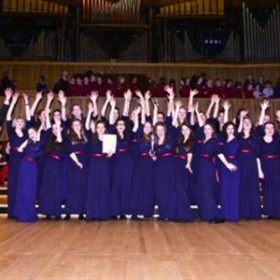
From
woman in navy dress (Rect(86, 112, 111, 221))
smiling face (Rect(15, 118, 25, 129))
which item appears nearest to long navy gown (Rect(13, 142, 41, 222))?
smiling face (Rect(15, 118, 25, 129))

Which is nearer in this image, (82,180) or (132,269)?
(132,269)

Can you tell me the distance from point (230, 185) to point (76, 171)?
1850 mm

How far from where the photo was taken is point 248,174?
5.35m

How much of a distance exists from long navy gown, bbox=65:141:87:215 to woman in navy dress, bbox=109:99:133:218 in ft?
1.20

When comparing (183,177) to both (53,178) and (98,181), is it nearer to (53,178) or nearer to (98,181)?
(98,181)

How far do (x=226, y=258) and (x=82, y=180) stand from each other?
266 cm

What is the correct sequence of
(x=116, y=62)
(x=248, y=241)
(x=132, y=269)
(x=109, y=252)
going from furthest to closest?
(x=116, y=62)
(x=248, y=241)
(x=109, y=252)
(x=132, y=269)

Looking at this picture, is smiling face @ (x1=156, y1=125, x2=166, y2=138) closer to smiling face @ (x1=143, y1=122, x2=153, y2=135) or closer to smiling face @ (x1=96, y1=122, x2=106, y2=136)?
smiling face @ (x1=143, y1=122, x2=153, y2=135)

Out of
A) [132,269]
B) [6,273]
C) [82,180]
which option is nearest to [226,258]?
[132,269]

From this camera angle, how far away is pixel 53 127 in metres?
5.39

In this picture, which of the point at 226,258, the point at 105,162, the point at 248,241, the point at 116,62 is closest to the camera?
the point at 226,258

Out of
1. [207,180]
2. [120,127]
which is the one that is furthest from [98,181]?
[207,180]

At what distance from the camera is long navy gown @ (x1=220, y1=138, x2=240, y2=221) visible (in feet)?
17.0

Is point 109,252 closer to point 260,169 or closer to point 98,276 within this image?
point 98,276
